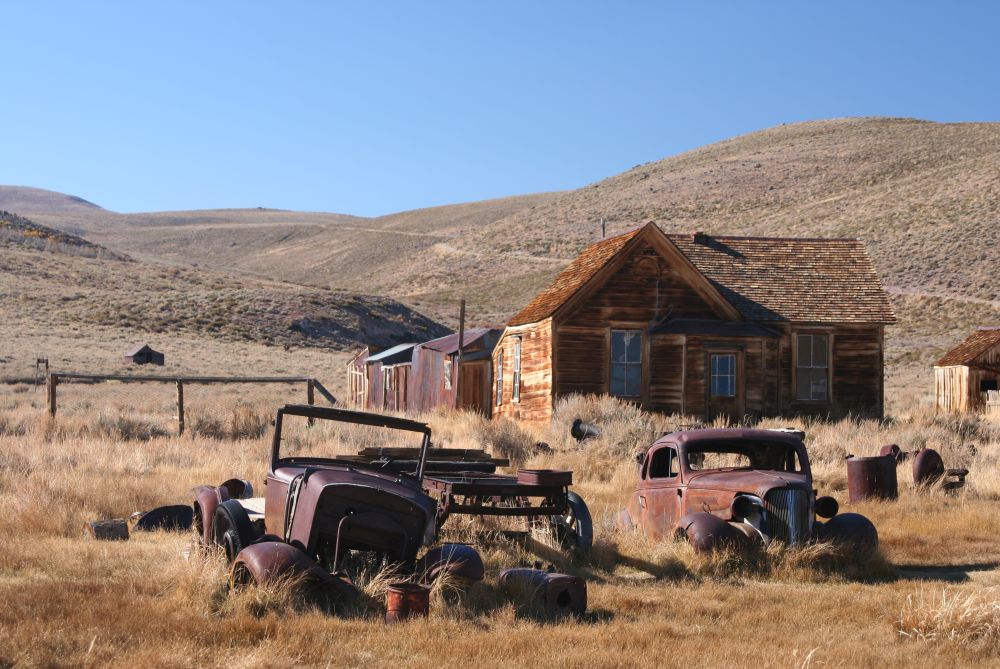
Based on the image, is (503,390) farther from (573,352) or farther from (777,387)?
(777,387)

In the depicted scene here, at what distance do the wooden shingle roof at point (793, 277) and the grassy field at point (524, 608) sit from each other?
38.1 feet

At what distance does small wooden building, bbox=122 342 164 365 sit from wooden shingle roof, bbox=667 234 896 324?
24.2 metres

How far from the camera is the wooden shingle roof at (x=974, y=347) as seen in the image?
3269 centimetres

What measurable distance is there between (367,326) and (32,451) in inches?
1868

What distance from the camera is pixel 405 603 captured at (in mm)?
7676

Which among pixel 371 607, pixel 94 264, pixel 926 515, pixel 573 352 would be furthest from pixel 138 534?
pixel 94 264

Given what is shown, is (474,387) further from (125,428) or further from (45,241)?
(45,241)

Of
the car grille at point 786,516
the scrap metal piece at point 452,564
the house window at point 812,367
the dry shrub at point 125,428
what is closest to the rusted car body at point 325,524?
the scrap metal piece at point 452,564

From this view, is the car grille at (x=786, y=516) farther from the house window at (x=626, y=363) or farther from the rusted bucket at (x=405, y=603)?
the house window at (x=626, y=363)

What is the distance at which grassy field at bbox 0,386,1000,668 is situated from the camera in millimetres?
6848

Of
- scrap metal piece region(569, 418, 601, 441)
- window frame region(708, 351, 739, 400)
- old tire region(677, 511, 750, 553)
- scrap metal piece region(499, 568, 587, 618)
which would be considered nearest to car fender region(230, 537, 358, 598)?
scrap metal piece region(499, 568, 587, 618)

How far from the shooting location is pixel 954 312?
55.4m

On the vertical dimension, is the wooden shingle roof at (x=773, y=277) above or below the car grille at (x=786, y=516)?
above

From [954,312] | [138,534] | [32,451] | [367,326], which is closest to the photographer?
[138,534]
